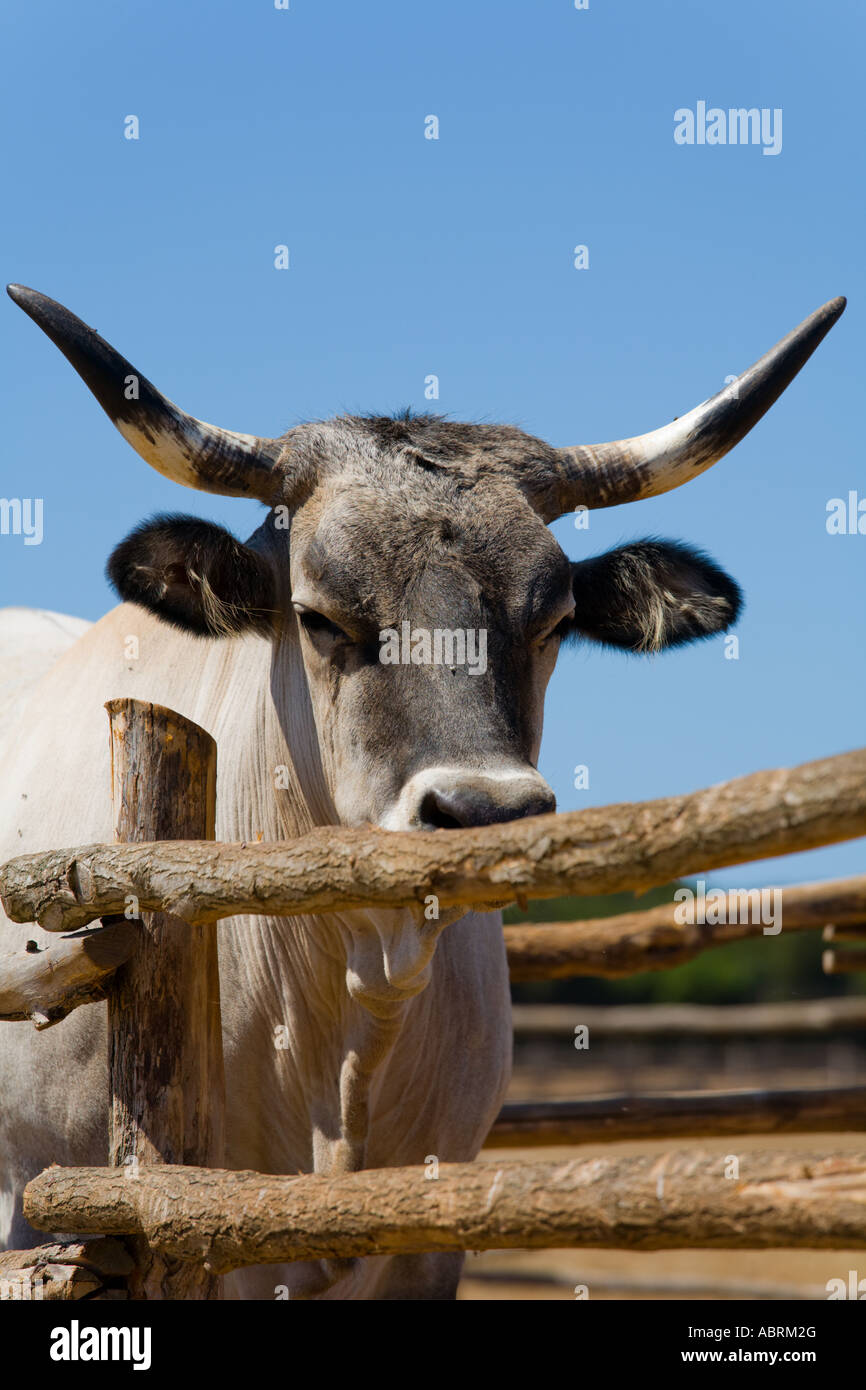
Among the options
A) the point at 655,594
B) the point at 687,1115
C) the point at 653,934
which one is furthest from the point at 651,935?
the point at 655,594

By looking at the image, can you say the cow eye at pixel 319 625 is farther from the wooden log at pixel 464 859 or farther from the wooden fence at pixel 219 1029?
the wooden log at pixel 464 859

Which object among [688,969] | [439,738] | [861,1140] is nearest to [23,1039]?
[439,738]

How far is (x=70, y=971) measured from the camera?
2600 mm

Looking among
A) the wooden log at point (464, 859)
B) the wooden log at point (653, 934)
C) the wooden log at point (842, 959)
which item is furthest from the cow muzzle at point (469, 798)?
the wooden log at point (842, 959)

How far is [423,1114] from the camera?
3580 millimetres

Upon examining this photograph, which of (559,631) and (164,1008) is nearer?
(164,1008)

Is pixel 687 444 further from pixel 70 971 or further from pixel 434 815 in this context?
pixel 70 971

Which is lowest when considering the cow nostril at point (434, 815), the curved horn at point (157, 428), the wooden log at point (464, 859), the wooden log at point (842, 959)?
the wooden log at point (842, 959)

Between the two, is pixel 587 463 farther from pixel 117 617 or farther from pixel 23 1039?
pixel 23 1039

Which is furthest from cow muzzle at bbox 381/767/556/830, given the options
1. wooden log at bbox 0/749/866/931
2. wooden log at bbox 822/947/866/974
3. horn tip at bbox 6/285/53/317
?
wooden log at bbox 822/947/866/974

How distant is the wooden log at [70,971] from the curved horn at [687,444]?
1.54 metres

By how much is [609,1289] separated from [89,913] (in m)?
8.36

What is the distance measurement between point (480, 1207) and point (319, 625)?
1.48 metres

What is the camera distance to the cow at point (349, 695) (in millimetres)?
2936
